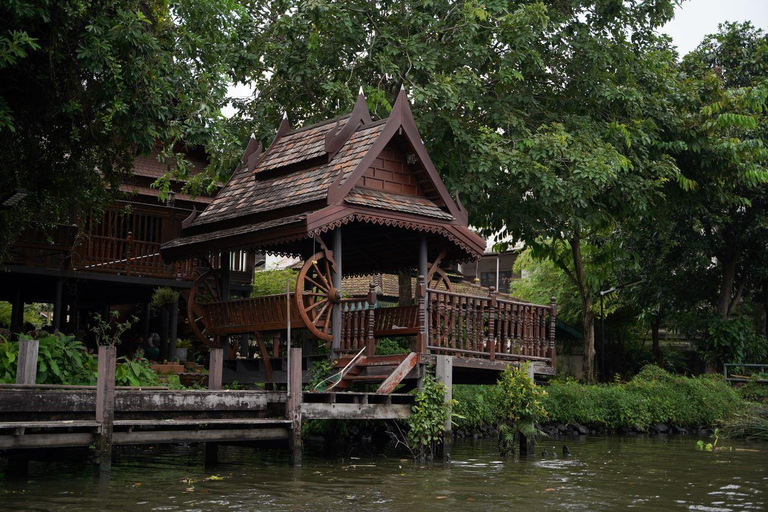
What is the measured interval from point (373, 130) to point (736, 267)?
70.7ft

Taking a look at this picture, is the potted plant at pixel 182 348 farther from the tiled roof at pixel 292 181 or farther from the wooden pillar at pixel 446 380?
the wooden pillar at pixel 446 380

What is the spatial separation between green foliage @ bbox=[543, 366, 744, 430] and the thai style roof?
30.2 feet

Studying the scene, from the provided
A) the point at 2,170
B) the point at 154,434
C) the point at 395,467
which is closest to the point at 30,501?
the point at 154,434

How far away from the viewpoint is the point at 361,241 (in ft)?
64.8

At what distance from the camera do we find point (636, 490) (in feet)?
42.8

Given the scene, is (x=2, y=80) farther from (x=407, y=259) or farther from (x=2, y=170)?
(x=407, y=259)

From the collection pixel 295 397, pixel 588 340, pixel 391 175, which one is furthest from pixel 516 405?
pixel 588 340

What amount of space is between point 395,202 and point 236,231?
9.84 feet

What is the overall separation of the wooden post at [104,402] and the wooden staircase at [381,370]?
469 cm

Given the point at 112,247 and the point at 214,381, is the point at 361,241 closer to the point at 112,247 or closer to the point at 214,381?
the point at 214,381

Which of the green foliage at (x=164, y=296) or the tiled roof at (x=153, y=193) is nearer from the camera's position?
the green foliage at (x=164, y=296)

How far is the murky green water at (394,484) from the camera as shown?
36.4ft

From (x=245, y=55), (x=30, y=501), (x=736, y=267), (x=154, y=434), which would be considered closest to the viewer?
(x=30, y=501)

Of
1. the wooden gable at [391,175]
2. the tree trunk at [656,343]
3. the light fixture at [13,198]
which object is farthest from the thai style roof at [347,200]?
the tree trunk at [656,343]
